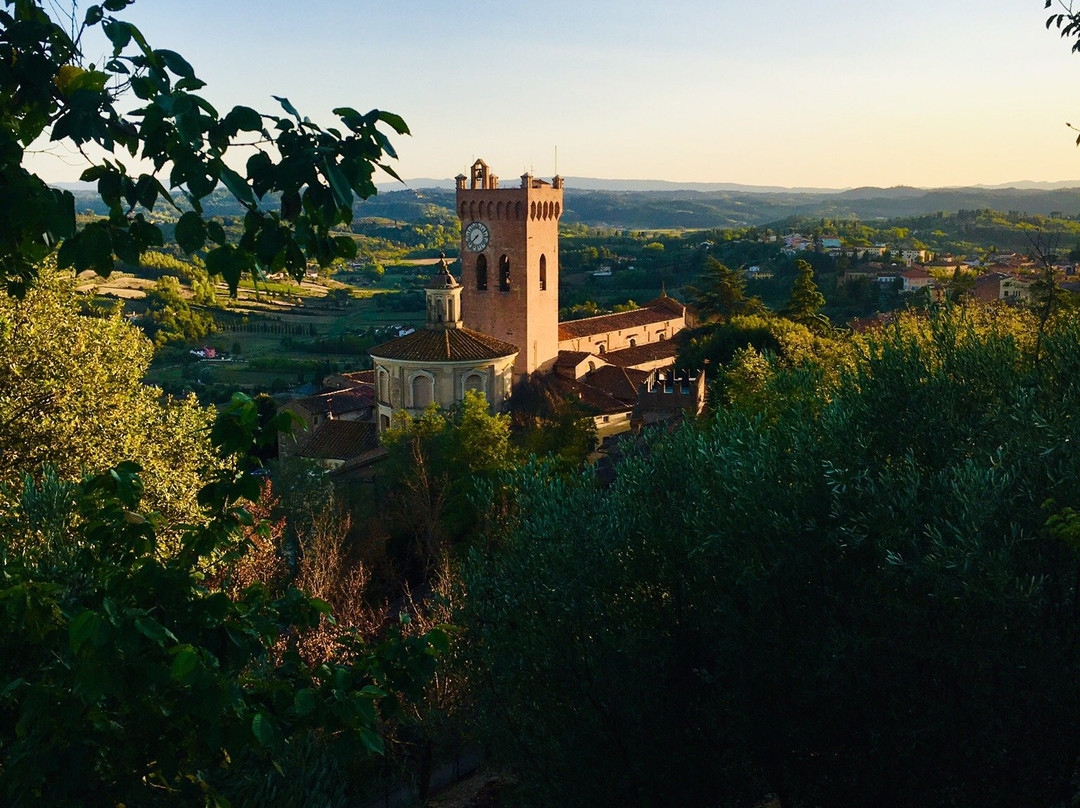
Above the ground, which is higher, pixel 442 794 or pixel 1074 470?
pixel 1074 470

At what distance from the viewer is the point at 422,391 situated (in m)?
34.4

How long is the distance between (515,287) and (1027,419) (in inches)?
1356

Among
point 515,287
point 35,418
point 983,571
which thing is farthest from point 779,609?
point 515,287

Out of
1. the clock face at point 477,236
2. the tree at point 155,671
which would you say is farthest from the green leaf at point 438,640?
the clock face at point 477,236

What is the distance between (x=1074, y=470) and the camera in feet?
25.2

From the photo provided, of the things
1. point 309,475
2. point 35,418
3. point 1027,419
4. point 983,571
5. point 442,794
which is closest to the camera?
point 983,571

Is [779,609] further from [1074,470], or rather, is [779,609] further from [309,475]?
[309,475]

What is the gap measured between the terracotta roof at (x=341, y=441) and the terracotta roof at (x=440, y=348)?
274cm

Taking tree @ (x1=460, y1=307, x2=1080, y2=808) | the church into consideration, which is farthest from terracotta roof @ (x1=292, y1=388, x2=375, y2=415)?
tree @ (x1=460, y1=307, x2=1080, y2=808)

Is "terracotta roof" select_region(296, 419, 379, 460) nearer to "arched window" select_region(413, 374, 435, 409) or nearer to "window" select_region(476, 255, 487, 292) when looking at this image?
"arched window" select_region(413, 374, 435, 409)

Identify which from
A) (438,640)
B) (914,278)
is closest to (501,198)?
(438,640)

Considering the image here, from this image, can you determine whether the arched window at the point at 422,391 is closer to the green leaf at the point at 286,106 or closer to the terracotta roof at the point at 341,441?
the terracotta roof at the point at 341,441

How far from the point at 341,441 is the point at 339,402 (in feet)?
17.6

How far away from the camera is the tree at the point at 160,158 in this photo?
A: 351cm
